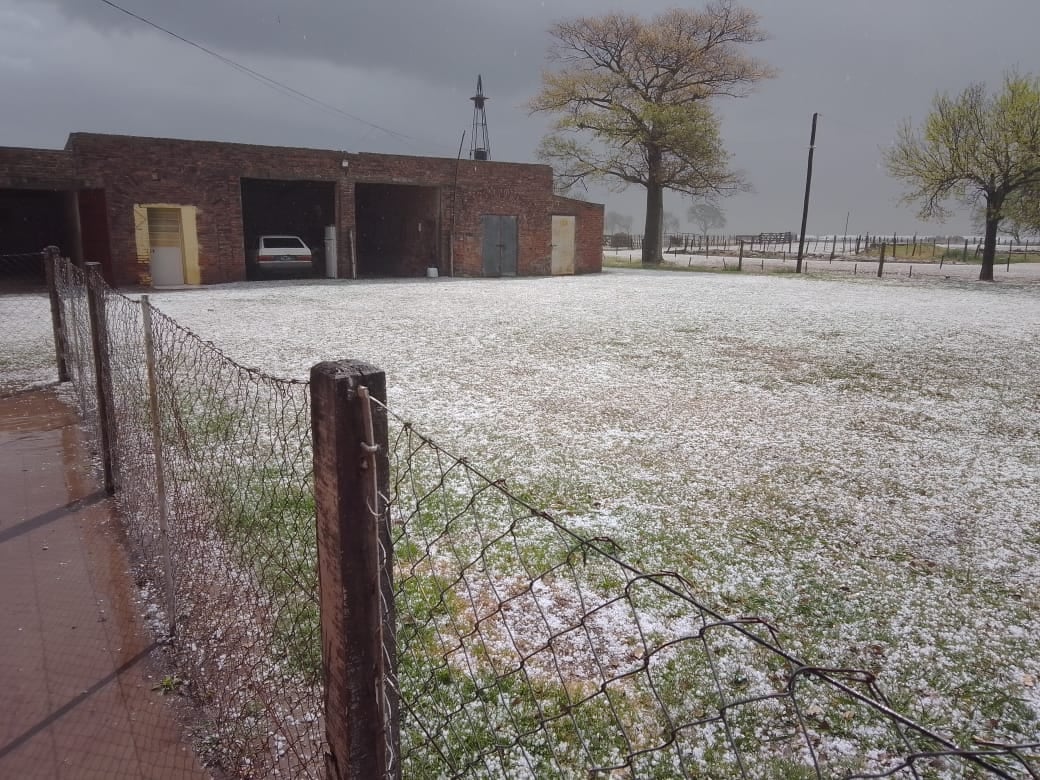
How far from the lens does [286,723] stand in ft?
8.22

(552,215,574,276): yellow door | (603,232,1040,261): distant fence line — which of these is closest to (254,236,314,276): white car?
(552,215,574,276): yellow door

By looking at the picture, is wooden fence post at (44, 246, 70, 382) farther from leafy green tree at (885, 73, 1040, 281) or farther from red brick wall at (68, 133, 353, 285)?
leafy green tree at (885, 73, 1040, 281)

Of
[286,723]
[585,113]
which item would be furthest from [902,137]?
[286,723]

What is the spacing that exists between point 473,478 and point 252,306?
1209 centimetres

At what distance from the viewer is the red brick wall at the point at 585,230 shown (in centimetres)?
2820

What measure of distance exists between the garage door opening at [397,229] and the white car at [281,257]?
3695 mm

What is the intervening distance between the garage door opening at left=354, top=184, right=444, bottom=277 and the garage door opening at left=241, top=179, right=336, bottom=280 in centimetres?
150

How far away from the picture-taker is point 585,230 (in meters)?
29.2

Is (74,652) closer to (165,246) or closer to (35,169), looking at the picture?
(35,169)

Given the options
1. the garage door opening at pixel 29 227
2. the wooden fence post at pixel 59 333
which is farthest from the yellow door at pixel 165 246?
the wooden fence post at pixel 59 333

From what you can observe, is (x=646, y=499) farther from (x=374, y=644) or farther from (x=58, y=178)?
(x=58, y=178)

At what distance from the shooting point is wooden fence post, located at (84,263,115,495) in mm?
4137

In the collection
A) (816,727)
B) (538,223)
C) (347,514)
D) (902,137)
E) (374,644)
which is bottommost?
(816,727)

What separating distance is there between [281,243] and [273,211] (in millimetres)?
5207
